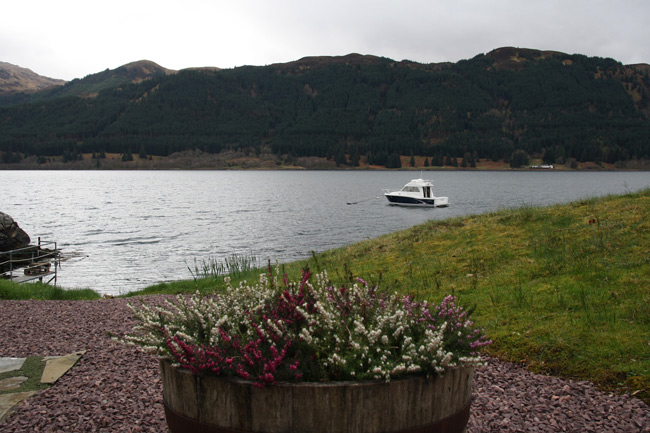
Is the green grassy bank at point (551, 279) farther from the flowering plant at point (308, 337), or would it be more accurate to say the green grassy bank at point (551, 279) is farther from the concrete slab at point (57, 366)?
the concrete slab at point (57, 366)

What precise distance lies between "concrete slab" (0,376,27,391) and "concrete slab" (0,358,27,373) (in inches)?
16.1

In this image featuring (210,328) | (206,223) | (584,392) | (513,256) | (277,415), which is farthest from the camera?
(206,223)

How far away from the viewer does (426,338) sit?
415 cm

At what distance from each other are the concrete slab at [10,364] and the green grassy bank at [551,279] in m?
4.38

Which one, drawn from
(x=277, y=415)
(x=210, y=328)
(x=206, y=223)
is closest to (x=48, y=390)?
(x=210, y=328)

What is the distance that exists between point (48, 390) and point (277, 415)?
12.7 feet

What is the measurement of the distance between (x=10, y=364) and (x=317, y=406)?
5.51 meters

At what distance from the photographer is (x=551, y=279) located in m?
9.48

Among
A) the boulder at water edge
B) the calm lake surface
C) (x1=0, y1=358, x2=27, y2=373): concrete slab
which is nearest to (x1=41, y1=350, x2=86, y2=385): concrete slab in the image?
(x1=0, y1=358, x2=27, y2=373): concrete slab

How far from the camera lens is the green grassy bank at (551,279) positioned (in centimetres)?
653

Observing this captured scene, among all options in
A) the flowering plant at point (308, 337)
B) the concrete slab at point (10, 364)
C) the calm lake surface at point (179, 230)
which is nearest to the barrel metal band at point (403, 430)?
the flowering plant at point (308, 337)

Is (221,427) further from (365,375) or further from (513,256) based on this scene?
(513,256)

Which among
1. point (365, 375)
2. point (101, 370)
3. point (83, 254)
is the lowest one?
point (83, 254)

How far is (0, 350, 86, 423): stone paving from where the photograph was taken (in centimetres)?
562
